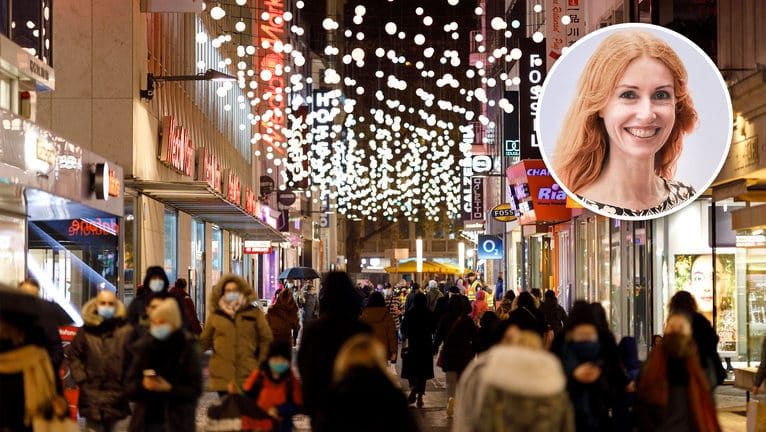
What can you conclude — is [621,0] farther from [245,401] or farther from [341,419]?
[341,419]

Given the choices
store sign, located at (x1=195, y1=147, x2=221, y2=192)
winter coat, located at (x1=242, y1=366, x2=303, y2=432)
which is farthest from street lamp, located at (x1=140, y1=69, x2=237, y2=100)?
winter coat, located at (x1=242, y1=366, x2=303, y2=432)

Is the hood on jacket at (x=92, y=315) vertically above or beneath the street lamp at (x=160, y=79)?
beneath

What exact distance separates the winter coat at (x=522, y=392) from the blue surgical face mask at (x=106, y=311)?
5.75 metres

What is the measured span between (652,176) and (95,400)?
10111mm

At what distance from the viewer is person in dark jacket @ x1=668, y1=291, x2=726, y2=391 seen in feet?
39.5

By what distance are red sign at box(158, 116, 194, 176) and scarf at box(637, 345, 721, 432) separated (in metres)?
23.1

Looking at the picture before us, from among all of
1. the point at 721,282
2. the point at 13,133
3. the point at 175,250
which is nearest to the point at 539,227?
the point at 175,250

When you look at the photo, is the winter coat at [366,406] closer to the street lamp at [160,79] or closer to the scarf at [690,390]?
the scarf at [690,390]

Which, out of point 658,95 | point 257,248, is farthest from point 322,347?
point 257,248

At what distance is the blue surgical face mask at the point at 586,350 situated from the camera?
10.1 meters

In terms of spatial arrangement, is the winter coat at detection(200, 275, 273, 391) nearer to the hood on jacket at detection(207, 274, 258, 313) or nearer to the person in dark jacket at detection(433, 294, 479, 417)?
the hood on jacket at detection(207, 274, 258, 313)

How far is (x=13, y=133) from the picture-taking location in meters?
17.5

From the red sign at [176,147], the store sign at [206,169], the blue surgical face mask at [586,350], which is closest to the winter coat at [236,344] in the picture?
the blue surgical face mask at [586,350]

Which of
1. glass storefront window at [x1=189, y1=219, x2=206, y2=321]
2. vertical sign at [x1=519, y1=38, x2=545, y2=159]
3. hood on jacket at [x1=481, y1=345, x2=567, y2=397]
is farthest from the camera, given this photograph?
glass storefront window at [x1=189, y1=219, x2=206, y2=321]
